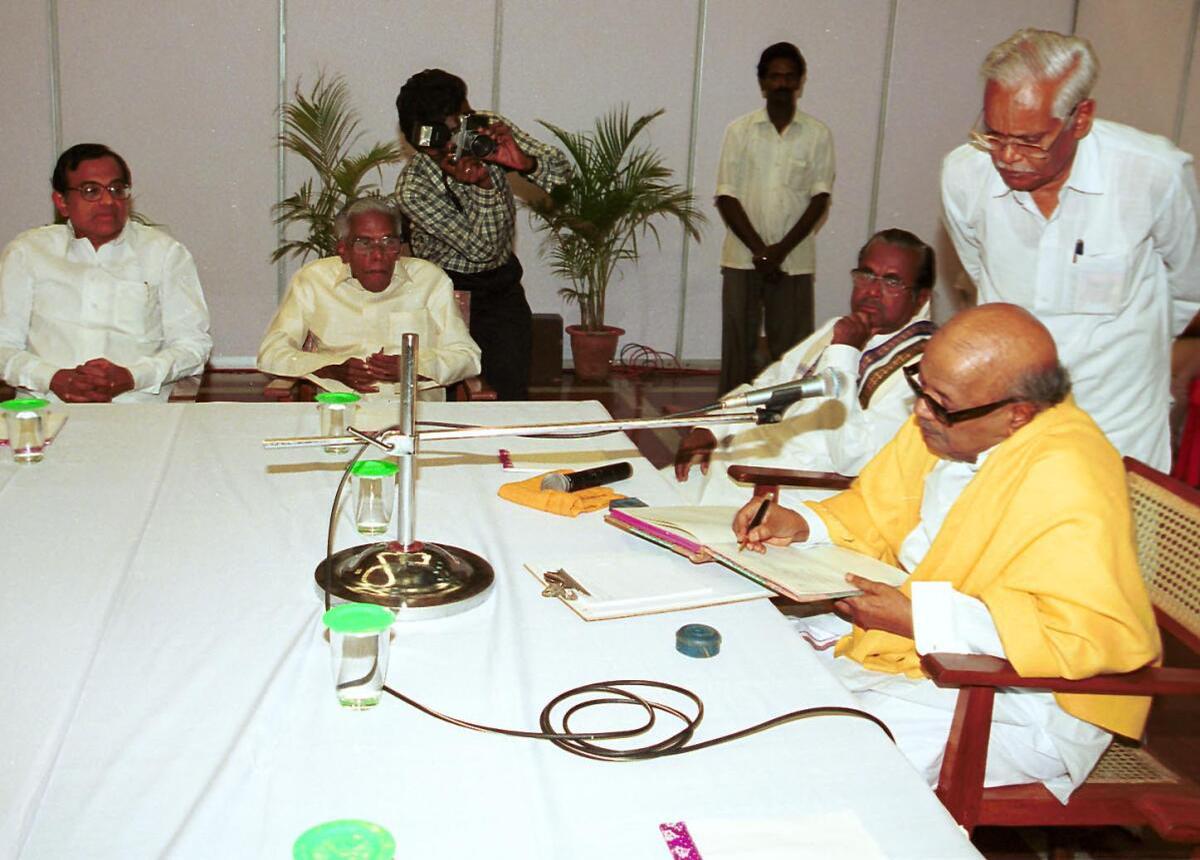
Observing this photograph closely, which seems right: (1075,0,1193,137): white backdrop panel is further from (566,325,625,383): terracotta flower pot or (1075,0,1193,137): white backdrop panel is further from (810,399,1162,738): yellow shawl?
(810,399,1162,738): yellow shawl

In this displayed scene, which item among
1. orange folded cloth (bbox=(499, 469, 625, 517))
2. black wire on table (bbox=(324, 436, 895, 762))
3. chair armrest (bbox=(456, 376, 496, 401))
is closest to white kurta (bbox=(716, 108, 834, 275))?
chair armrest (bbox=(456, 376, 496, 401))

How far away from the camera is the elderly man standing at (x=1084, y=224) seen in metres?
2.54

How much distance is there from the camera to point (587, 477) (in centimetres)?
271

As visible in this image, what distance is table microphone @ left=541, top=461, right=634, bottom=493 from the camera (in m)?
2.64

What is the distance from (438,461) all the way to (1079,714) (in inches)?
61.5

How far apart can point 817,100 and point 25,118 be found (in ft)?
15.9

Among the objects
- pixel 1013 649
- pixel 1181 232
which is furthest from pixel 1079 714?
pixel 1181 232

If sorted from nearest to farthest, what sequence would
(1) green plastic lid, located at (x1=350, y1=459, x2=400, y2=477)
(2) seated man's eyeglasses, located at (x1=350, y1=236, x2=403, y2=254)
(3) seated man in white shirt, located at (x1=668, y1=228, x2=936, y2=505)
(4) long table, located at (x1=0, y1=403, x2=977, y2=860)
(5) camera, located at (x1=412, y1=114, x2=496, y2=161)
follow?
(4) long table, located at (x1=0, y1=403, x2=977, y2=860)
(1) green plastic lid, located at (x1=350, y1=459, x2=400, y2=477)
(3) seated man in white shirt, located at (x1=668, y1=228, x2=936, y2=505)
(2) seated man's eyeglasses, located at (x1=350, y1=236, x2=403, y2=254)
(5) camera, located at (x1=412, y1=114, x2=496, y2=161)

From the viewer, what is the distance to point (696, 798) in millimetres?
1460

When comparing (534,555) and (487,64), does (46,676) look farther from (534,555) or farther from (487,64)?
(487,64)

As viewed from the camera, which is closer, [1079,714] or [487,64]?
[1079,714]

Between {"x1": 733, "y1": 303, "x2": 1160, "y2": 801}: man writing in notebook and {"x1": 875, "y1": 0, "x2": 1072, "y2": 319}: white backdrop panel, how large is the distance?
18.9ft

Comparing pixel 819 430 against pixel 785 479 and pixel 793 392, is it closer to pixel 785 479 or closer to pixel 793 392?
pixel 785 479

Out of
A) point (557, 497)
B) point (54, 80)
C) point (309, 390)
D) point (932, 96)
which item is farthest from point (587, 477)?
point (932, 96)
